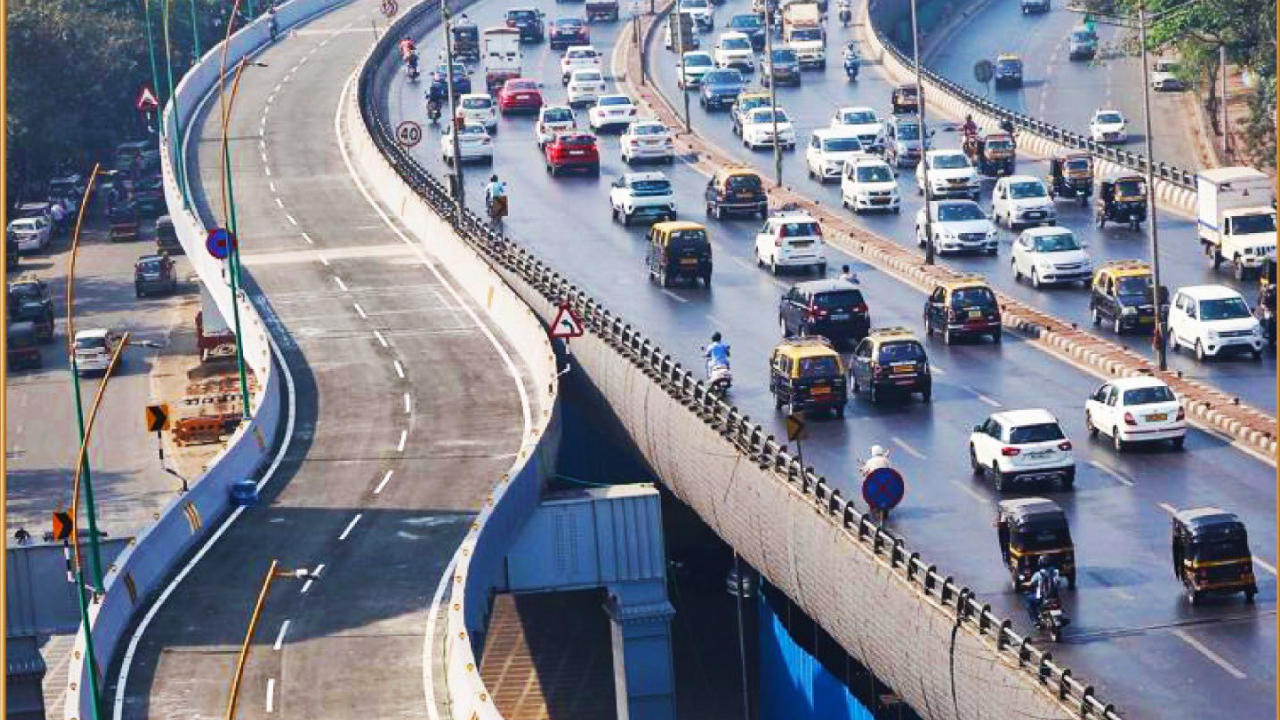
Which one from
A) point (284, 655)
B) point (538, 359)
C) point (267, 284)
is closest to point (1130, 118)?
point (267, 284)

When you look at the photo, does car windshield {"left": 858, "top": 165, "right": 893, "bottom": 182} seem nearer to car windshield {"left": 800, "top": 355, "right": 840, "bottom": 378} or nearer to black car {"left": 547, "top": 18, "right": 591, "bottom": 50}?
car windshield {"left": 800, "top": 355, "right": 840, "bottom": 378}

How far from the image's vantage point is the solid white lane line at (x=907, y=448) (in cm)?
5600

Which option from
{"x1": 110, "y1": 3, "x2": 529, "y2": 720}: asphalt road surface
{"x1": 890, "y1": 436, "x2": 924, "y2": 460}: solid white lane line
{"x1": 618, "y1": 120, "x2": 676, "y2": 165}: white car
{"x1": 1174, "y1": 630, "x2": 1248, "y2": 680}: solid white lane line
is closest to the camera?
{"x1": 1174, "y1": 630, "x2": 1248, "y2": 680}: solid white lane line

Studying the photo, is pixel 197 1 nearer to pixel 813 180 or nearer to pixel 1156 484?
pixel 813 180

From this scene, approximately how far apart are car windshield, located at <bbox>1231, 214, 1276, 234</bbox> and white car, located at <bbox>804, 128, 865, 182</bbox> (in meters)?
22.9

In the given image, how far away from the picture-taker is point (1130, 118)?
411 feet

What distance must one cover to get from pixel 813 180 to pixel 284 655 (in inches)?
2127

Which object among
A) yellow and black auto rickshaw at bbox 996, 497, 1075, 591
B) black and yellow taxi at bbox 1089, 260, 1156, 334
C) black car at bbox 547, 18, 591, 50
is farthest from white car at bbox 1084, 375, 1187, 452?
black car at bbox 547, 18, 591, 50

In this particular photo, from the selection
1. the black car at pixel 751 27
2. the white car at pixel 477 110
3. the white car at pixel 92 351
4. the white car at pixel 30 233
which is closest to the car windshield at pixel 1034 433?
the white car at pixel 92 351

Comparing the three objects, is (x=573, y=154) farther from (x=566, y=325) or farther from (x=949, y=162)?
(x=566, y=325)

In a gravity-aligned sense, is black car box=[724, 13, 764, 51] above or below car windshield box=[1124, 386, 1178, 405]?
above

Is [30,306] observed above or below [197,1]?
below

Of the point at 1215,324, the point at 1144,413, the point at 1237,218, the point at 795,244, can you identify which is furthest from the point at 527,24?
the point at 1144,413

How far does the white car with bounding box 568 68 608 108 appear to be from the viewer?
119 meters
